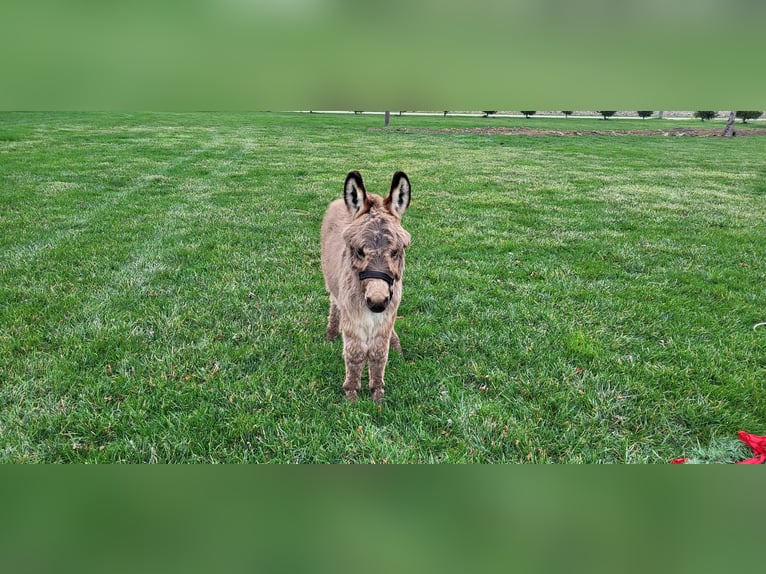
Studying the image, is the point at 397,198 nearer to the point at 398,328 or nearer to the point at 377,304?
the point at 377,304

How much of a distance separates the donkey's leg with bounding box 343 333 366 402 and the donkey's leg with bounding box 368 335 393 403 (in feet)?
0.34

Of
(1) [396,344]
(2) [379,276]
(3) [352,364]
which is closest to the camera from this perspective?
(2) [379,276]

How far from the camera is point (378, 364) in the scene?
4512mm

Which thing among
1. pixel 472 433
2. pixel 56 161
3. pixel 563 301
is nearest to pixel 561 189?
pixel 563 301

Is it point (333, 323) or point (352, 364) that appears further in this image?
point (333, 323)

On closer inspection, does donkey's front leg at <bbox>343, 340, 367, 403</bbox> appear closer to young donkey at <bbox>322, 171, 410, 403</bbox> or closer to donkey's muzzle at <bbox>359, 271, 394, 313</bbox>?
young donkey at <bbox>322, 171, 410, 403</bbox>

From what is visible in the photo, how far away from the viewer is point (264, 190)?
1348 centimetres

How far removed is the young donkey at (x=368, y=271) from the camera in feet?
11.5

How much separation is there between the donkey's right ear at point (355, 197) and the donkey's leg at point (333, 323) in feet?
6.44

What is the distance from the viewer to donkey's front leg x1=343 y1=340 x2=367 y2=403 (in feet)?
14.4

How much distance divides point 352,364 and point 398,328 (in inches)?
64.3


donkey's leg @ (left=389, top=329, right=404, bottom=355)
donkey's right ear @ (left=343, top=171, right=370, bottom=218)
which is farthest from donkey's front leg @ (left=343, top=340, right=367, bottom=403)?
donkey's right ear @ (left=343, top=171, right=370, bottom=218)

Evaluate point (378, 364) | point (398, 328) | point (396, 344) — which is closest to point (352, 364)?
point (378, 364)

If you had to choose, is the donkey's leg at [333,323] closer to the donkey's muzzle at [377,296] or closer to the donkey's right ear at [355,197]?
the donkey's right ear at [355,197]
